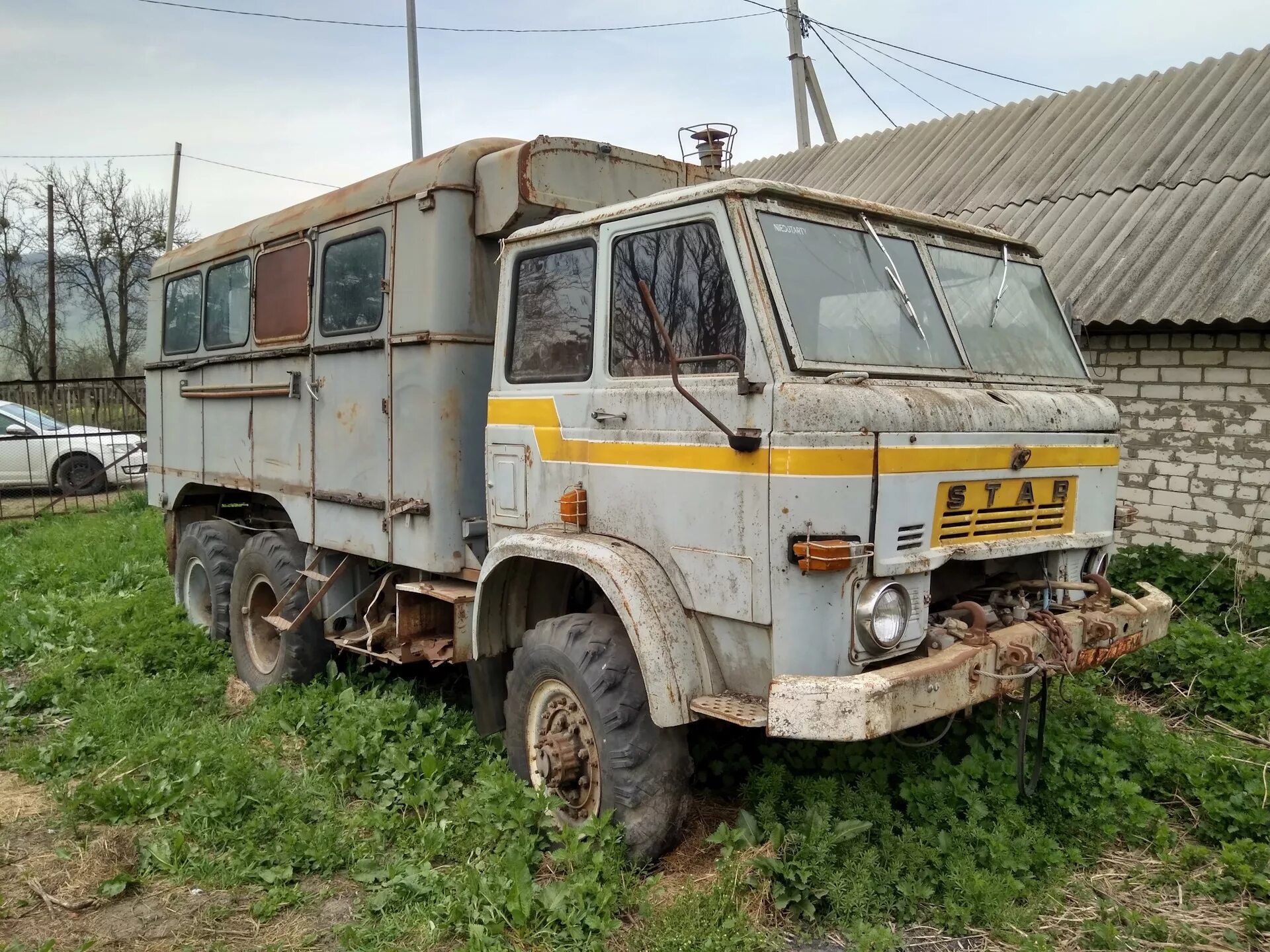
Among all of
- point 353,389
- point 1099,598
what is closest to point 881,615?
point 1099,598

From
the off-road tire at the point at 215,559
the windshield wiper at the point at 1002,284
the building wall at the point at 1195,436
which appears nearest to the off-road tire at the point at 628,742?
the windshield wiper at the point at 1002,284

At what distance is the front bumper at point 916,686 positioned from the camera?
10.4 ft

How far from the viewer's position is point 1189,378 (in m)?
7.59

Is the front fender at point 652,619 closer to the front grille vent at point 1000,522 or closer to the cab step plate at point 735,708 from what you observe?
the cab step plate at point 735,708

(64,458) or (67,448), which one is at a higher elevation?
(67,448)

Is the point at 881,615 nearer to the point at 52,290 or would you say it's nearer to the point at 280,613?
the point at 280,613

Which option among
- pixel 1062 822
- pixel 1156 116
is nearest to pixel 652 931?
pixel 1062 822

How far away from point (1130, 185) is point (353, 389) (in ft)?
22.7

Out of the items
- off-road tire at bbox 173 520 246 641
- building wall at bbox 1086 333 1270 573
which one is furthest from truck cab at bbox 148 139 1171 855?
building wall at bbox 1086 333 1270 573

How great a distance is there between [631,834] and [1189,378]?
6.00 meters

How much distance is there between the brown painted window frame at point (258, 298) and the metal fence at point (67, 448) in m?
9.69

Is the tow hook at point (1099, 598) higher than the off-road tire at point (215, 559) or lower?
higher

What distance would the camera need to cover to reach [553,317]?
4.40 meters

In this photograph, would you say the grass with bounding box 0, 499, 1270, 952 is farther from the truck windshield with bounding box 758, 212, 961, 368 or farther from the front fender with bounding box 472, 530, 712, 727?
the truck windshield with bounding box 758, 212, 961, 368
